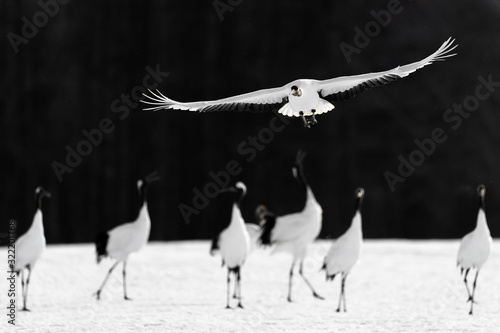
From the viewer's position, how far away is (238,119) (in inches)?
426

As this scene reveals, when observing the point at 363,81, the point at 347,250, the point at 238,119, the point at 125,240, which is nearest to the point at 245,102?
the point at 363,81

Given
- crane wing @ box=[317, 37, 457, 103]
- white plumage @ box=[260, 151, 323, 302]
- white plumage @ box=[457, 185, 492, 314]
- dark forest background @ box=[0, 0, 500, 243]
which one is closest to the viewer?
crane wing @ box=[317, 37, 457, 103]

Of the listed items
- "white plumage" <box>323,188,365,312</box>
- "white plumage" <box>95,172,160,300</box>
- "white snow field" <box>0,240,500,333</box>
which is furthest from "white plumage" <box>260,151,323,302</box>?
"white plumage" <box>95,172,160,300</box>

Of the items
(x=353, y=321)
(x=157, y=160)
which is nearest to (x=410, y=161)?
(x=157, y=160)

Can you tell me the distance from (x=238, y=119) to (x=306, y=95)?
7.67 metres

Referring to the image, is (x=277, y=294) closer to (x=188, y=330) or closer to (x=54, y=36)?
(x=188, y=330)

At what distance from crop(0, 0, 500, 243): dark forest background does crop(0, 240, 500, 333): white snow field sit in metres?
1.37

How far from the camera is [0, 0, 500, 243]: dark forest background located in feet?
34.1

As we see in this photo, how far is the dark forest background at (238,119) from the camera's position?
1038 centimetres

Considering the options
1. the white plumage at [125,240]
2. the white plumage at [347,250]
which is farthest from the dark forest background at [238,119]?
the white plumage at [347,250]

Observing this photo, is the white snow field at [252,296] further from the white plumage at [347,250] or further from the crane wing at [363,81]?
the crane wing at [363,81]

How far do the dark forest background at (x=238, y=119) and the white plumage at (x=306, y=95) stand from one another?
695 centimetres

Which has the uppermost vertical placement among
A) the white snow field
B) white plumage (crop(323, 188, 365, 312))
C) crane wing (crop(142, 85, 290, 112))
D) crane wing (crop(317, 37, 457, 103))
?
crane wing (crop(317, 37, 457, 103))

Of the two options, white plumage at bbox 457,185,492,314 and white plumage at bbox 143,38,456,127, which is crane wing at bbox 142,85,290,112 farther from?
white plumage at bbox 457,185,492,314
